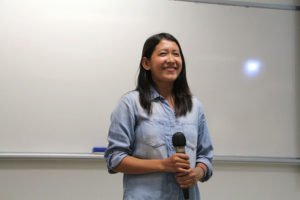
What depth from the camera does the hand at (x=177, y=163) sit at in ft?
3.09

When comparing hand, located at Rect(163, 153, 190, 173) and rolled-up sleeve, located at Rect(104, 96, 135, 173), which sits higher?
rolled-up sleeve, located at Rect(104, 96, 135, 173)

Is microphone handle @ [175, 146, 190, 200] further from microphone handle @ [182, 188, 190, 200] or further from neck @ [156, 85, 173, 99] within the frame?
neck @ [156, 85, 173, 99]

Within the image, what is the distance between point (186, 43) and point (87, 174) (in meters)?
1.13

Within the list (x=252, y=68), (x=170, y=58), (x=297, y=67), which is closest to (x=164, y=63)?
(x=170, y=58)

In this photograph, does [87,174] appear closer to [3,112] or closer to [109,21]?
[3,112]

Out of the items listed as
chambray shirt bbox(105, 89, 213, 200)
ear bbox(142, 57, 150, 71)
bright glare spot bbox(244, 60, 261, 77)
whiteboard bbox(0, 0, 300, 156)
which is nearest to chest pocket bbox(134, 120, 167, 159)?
chambray shirt bbox(105, 89, 213, 200)

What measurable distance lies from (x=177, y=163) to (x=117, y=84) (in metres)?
1.25

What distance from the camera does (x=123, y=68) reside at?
2.12 metres

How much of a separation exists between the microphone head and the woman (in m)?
0.03

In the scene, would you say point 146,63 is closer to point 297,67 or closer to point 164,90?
point 164,90

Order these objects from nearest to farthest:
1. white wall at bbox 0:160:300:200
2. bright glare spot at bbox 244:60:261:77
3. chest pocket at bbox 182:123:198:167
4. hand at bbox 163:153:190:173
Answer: hand at bbox 163:153:190:173 → chest pocket at bbox 182:123:198:167 → white wall at bbox 0:160:300:200 → bright glare spot at bbox 244:60:261:77

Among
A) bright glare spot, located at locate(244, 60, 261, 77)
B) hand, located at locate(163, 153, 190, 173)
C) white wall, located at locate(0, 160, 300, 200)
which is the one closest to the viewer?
hand, located at locate(163, 153, 190, 173)

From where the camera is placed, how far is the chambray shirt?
100cm

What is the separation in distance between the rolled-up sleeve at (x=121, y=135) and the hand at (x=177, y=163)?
142 mm
